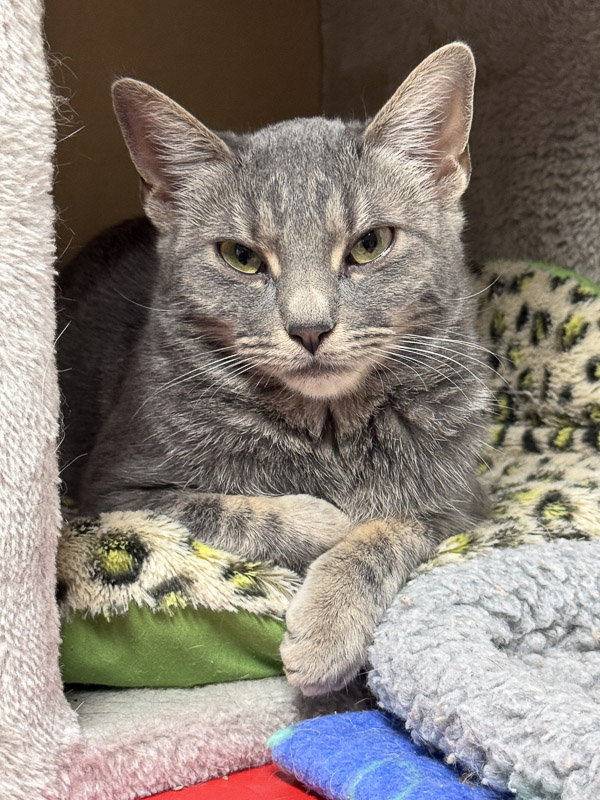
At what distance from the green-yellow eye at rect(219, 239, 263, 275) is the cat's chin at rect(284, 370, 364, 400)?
18 centimetres

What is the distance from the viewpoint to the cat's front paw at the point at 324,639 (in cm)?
111

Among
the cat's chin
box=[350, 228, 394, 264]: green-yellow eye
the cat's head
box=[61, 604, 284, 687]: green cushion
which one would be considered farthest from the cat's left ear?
box=[61, 604, 284, 687]: green cushion

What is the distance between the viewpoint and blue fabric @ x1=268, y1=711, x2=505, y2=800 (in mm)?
929

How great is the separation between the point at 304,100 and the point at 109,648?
1.83 m

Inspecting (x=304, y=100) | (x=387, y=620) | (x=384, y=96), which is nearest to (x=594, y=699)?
(x=387, y=620)

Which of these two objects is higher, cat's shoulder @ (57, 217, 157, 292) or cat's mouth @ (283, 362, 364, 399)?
cat's shoulder @ (57, 217, 157, 292)

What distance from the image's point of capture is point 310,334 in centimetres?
116

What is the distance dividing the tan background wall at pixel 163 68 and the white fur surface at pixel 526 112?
Answer: 284mm

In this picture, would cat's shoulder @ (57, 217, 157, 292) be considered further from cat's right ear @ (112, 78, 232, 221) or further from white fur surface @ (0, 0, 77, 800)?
white fur surface @ (0, 0, 77, 800)

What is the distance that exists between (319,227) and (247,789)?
2.43 ft

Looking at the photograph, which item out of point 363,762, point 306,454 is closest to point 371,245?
point 306,454

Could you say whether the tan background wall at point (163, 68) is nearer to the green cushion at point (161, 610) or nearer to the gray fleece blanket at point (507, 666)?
the green cushion at point (161, 610)

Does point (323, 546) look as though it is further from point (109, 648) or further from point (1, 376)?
point (1, 376)

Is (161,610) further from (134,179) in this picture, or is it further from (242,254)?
(134,179)
